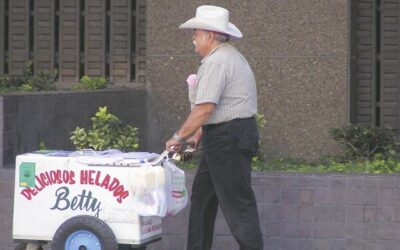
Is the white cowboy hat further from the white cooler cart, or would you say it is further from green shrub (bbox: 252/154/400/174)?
green shrub (bbox: 252/154/400/174)

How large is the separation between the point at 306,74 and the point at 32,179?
3.61m

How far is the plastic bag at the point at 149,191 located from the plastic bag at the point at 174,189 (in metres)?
0.10

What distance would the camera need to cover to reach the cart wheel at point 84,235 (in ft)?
22.4

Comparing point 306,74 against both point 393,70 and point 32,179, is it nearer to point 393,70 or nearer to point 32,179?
point 393,70

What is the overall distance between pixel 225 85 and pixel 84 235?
1368 mm

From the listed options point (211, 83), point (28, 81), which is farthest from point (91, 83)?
point (211, 83)

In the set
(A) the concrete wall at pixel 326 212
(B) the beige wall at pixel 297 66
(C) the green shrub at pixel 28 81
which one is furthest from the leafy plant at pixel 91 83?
(A) the concrete wall at pixel 326 212

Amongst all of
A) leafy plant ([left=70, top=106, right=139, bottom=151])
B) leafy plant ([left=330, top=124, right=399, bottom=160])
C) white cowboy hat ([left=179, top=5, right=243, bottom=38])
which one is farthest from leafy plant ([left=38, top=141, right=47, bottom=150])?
leafy plant ([left=330, top=124, right=399, bottom=160])

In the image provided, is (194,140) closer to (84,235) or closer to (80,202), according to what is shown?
(80,202)

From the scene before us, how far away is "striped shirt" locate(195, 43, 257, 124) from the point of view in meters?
6.81

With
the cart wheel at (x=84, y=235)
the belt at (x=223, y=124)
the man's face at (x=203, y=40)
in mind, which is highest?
the man's face at (x=203, y=40)

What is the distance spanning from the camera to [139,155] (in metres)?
7.07

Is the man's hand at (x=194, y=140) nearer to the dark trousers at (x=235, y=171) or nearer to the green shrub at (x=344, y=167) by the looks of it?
the dark trousers at (x=235, y=171)

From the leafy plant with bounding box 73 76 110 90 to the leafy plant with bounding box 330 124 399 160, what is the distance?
2.38 meters
